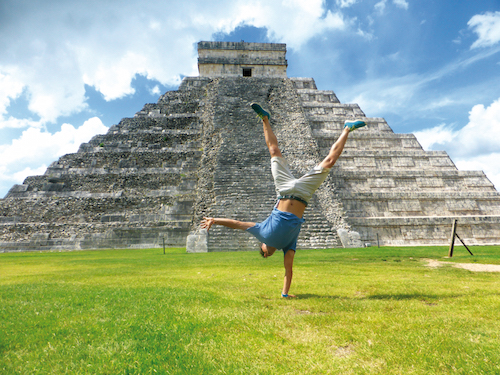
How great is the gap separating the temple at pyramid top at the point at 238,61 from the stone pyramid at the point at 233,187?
4.91 meters

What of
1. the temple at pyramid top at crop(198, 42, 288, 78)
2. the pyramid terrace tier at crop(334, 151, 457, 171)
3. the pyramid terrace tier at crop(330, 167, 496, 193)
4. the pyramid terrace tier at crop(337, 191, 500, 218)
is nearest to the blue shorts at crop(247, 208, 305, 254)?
the pyramid terrace tier at crop(337, 191, 500, 218)

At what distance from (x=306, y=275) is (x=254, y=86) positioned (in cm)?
2123

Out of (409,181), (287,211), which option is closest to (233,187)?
(409,181)

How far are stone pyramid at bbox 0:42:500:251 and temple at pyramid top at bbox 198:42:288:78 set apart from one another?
4906 mm

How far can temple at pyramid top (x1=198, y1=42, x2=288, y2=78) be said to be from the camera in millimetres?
27922

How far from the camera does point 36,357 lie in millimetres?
2096

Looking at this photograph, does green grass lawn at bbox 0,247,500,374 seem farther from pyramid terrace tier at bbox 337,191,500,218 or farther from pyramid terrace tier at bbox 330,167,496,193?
pyramid terrace tier at bbox 330,167,496,193

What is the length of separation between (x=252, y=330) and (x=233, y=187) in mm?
13155

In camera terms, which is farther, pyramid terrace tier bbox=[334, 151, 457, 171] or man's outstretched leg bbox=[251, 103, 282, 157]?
pyramid terrace tier bbox=[334, 151, 457, 171]

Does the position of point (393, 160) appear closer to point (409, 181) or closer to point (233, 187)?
point (409, 181)

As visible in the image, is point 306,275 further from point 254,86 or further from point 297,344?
point 254,86

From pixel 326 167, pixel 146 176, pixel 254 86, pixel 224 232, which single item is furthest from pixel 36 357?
pixel 254 86

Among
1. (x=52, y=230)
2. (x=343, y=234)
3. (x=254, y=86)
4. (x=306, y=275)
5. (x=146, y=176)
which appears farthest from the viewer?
(x=254, y=86)

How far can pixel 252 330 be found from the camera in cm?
248
